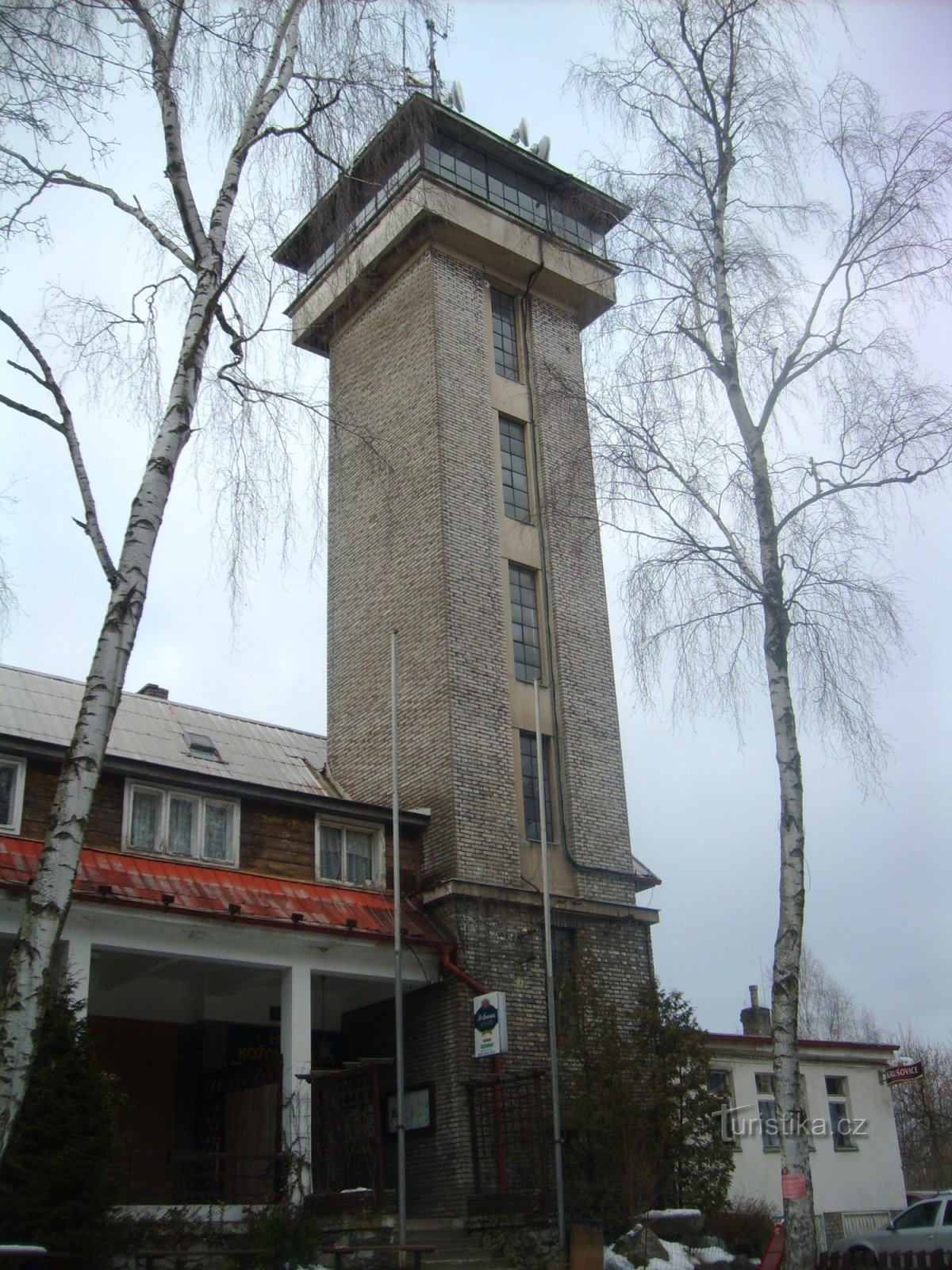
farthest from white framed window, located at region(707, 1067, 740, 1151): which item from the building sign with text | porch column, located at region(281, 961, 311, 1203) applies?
porch column, located at region(281, 961, 311, 1203)

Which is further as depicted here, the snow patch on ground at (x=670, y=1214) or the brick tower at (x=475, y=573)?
the brick tower at (x=475, y=573)

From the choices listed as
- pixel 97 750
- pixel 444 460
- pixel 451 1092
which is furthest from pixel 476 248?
pixel 97 750

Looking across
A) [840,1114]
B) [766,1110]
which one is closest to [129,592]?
[766,1110]

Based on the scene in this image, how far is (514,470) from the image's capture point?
21.5 m

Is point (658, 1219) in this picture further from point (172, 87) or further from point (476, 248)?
point (476, 248)

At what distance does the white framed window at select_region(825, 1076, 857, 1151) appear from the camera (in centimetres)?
2125

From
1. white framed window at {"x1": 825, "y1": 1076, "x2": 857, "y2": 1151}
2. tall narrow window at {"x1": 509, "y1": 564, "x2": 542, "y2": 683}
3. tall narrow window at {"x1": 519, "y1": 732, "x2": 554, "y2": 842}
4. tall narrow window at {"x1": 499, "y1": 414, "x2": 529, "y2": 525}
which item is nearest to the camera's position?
tall narrow window at {"x1": 519, "y1": 732, "x2": 554, "y2": 842}

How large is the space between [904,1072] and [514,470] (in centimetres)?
1276

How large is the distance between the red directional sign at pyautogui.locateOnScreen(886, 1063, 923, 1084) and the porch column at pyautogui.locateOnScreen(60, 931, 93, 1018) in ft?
47.9

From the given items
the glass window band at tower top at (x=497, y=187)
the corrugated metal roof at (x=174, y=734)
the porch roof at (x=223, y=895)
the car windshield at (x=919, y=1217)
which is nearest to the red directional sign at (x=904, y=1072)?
the car windshield at (x=919, y=1217)

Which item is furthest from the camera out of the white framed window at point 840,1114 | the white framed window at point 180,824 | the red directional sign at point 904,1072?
the red directional sign at point 904,1072

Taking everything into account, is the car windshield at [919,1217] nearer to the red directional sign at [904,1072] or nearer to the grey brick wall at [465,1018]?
the grey brick wall at [465,1018]

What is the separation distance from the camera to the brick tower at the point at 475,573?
56.3 ft

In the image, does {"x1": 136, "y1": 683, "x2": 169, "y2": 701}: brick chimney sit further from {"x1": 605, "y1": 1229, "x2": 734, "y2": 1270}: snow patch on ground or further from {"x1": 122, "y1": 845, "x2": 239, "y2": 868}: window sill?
{"x1": 605, "y1": 1229, "x2": 734, "y2": 1270}: snow patch on ground
